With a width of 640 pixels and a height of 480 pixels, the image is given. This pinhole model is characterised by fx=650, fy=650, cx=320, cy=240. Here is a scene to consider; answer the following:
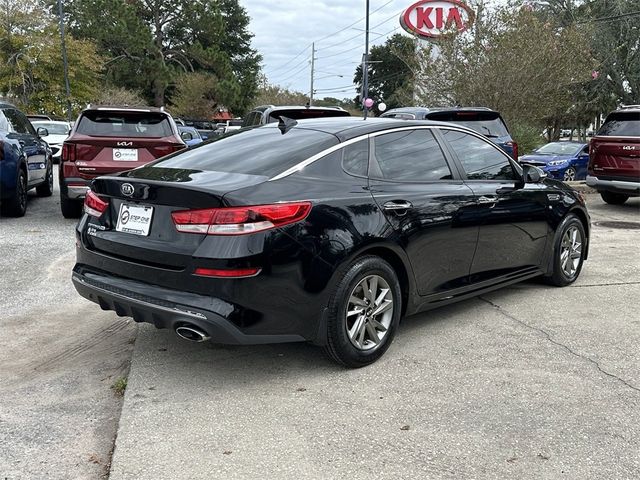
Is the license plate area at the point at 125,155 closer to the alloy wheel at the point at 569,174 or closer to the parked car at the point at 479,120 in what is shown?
the parked car at the point at 479,120

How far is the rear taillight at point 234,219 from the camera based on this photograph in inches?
137

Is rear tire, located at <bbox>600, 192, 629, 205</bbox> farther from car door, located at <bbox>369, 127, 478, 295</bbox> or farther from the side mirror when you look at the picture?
car door, located at <bbox>369, 127, 478, 295</bbox>

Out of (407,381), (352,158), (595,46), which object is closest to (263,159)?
(352,158)

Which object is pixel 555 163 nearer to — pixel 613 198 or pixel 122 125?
pixel 613 198

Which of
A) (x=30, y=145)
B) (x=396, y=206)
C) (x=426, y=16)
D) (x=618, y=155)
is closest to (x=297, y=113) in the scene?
(x=30, y=145)

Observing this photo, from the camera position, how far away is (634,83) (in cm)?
3144

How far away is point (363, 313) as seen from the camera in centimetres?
403

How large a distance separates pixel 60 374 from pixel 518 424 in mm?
2742

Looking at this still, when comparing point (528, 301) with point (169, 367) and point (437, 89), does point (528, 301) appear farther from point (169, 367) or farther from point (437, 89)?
point (437, 89)

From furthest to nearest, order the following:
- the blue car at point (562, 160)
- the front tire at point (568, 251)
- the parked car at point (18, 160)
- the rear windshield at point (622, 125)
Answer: the blue car at point (562, 160)
the rear windshield at point (622, 125)
the parked car at point (18, 160)
the front tire at point (568, 251)

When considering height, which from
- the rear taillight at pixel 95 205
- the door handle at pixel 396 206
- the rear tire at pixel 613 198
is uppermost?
the door handle at pixel 396 206

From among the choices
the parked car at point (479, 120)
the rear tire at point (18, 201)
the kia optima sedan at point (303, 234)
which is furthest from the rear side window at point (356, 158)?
the rear tire at point (18, 201)

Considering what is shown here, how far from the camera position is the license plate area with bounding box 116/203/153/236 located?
12.3ft

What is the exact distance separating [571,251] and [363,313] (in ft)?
9.74
